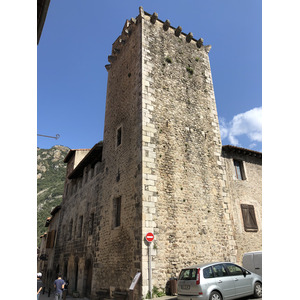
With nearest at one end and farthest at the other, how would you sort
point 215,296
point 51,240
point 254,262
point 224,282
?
1. point 215,296
2. point 224,282
3. point 254,262
4. point 51,240

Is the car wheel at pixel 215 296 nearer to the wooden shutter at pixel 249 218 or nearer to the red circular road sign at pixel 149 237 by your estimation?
the red circular road sign at pixel 149 237

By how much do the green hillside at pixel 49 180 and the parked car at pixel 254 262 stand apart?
51623 mm

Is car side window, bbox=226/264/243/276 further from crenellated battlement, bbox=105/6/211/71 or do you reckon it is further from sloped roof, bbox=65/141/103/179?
crenellated battlement, bbox=105/6/211/71

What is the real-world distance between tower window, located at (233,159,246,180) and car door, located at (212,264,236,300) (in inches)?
271

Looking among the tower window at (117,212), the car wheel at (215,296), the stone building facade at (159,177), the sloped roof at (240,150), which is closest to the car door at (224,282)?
the car wheel at (215,296)

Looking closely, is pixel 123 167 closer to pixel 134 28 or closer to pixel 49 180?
pixel 134 28

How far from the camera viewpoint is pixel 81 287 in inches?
530

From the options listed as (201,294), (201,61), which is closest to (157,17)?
(201,61)

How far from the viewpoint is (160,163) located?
405 inches

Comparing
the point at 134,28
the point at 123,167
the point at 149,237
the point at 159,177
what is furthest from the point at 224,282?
the point at 134,28

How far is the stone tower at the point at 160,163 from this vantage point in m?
9.23

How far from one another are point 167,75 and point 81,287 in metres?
12.0

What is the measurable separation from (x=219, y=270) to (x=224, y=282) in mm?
356
